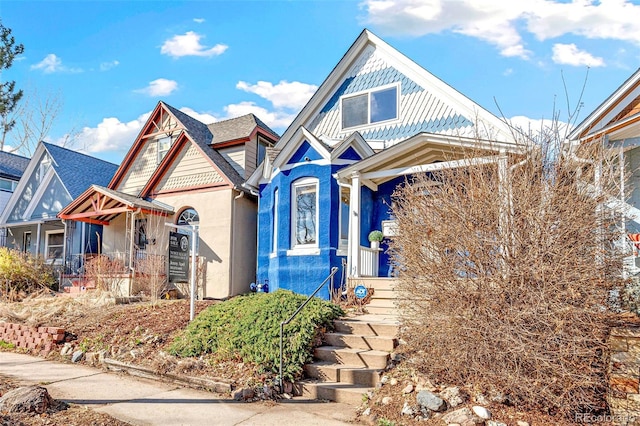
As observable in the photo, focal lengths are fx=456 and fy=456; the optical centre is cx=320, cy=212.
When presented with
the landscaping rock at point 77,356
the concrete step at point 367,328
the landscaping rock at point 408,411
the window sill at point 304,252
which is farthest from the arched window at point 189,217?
the landscaping rock at point 408,411

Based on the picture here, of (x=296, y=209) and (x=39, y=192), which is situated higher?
(x=39, y=192)

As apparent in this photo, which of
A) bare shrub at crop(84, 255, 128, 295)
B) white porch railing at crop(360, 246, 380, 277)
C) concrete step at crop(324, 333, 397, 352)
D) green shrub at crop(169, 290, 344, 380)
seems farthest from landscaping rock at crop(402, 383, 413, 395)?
bare shrub at crop(84, 255, 128, 295)

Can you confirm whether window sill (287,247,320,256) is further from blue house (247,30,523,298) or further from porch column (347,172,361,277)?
porch column (347,172,361,277)

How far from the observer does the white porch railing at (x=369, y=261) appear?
1089 cm

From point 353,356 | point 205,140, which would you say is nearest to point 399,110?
point 205,140

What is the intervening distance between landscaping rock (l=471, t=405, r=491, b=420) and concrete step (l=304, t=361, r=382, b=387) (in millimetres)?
1608

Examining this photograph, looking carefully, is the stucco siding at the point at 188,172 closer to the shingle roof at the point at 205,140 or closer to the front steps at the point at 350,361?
the shingle roof at the point at 205,140

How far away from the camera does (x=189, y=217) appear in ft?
49.6

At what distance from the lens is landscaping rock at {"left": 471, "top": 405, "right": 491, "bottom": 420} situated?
15.9ft

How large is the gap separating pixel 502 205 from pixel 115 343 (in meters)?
7.15

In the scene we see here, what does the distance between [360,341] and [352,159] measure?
5.80 metres

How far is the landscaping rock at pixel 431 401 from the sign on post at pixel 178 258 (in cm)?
624

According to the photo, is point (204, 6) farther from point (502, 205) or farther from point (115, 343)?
point (502, 205)

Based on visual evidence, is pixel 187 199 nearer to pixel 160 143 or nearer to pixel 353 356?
pixel 160 143
